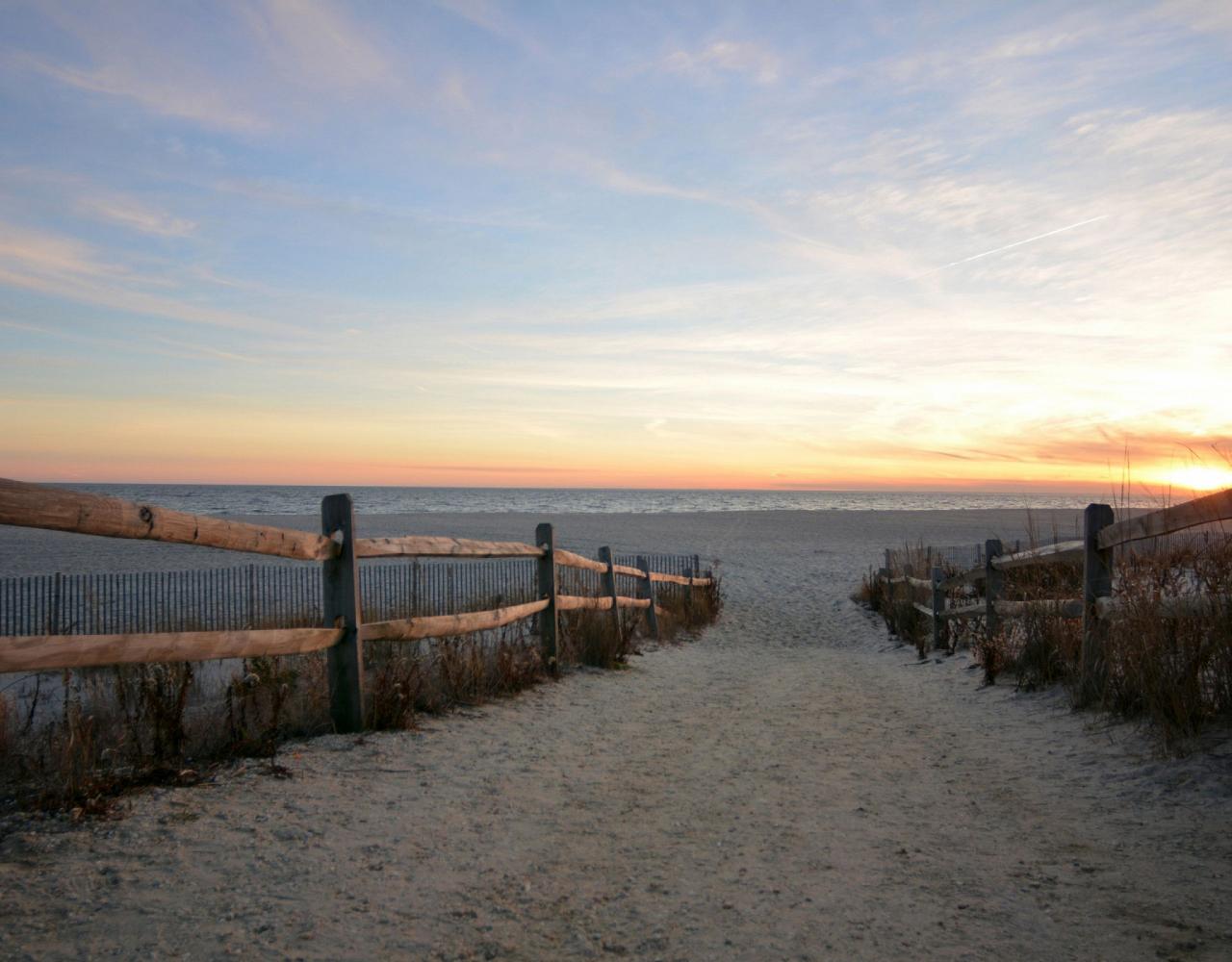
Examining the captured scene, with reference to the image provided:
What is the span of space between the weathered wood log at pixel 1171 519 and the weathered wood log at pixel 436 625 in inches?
179

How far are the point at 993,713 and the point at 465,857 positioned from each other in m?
4.69

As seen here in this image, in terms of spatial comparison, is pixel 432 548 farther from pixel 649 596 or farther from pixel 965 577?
pixel 965 577

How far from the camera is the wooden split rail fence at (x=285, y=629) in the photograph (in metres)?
3.51

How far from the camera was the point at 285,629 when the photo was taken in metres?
5.11

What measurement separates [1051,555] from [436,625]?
5.11 metres

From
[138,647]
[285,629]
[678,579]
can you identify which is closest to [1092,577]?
[285,629]

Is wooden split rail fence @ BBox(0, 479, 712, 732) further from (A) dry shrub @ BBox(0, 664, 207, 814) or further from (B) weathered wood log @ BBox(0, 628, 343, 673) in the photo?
(A) dry shrub @ BBox(0, 664, 207, 814)

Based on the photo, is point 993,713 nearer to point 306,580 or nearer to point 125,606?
point 125,606

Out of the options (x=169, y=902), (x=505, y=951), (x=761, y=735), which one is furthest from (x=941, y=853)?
(x=169, y=902)

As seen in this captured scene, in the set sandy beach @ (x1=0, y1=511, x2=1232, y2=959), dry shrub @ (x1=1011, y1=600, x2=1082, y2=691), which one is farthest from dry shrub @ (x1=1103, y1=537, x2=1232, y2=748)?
dry shrub @ (x1=1011, y1=600, x2=1082, y2=691)

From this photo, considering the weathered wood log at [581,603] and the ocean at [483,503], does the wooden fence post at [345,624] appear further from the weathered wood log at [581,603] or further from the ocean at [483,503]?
the ocean at [483,503]

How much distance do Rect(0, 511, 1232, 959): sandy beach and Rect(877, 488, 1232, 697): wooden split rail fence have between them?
0.64 meters

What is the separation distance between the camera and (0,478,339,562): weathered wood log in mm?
3445

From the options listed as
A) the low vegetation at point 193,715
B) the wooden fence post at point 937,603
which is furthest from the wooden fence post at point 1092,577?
the wooden fence post at point 937,603
